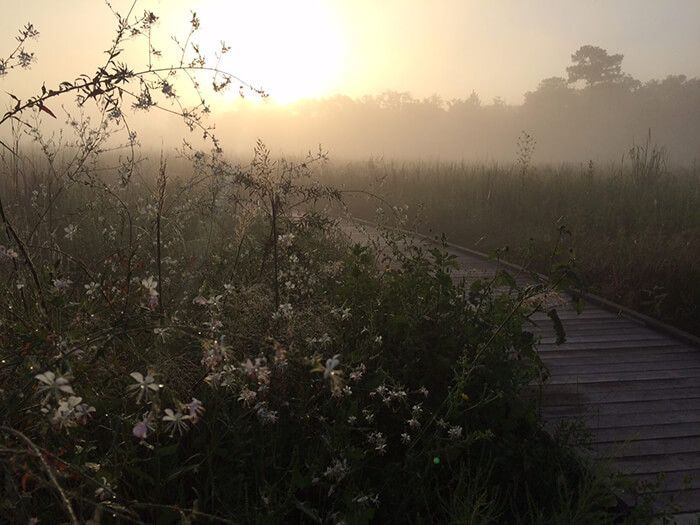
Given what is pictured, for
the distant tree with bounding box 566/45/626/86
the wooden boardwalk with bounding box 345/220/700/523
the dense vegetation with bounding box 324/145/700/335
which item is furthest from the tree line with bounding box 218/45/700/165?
the wooden boardwalk with bounding box 345/220/700/523

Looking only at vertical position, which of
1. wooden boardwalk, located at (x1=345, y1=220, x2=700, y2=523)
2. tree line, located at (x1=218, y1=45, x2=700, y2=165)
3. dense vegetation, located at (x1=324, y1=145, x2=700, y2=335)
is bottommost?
wooden boardwalk, located at (x1=345, y1=220, x2=700, y2=523)

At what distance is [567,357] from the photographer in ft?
16.3

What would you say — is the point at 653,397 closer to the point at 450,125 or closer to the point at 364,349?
the point at 364,349

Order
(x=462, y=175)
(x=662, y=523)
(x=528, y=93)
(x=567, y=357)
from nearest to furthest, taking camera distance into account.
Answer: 1. (x=662, y=523)
2. (x=567, y=357)
3. (x=462, y=175)
4. (x=528, y=93)

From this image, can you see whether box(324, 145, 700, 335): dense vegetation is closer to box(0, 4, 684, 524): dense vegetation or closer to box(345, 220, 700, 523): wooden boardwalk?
box(345, 220, 700, 523): wooden boardwalk

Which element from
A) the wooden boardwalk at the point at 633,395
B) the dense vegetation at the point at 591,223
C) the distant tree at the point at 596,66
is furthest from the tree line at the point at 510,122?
the wooden boardwalk at the point at 633,395

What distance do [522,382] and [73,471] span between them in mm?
2623

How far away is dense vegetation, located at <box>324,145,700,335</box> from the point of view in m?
6.50

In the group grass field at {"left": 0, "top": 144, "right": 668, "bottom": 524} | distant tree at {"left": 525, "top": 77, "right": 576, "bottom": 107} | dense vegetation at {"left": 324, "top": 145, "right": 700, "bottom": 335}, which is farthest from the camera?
distant tree at {"left": 525, "top": 77, "right": 576, "bottom": 107}

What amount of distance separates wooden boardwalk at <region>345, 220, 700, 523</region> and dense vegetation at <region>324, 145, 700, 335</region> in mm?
597

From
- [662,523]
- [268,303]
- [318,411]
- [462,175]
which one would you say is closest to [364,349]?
[318,411]

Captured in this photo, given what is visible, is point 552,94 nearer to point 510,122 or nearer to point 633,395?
point 510,122

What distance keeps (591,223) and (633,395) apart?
19.4ft

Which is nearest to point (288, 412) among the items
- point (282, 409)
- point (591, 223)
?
point (282, 409)
